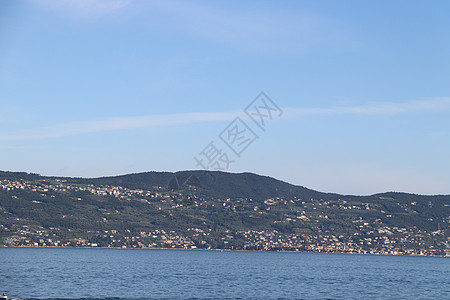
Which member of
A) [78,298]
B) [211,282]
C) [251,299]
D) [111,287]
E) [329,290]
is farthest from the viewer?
[211,282]

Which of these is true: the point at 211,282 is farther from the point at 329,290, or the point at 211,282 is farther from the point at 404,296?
the point at 404,296

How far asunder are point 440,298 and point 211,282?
162 feet

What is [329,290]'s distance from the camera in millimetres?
116500

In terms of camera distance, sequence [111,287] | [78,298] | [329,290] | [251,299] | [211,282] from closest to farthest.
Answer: [78,298]
[251,299]
[111,287]
[329,290]
[211,282]

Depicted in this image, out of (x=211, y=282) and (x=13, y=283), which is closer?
(x=13, y=283)

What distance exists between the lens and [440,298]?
4341 inches

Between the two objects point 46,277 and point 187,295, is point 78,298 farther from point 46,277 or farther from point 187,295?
point 46,277

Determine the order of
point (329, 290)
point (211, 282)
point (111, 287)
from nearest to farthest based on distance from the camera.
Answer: point (111, 287)
point (329, 290)
point (211, 282)

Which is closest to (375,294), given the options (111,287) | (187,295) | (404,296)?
(404,296)

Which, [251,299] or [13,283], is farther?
[13,283]

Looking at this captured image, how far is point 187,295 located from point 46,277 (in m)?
42.4

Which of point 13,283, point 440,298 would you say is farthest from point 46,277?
point 440,298

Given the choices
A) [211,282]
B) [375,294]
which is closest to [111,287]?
[211,282]

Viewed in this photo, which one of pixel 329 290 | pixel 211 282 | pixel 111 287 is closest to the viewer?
pixel 111 287
